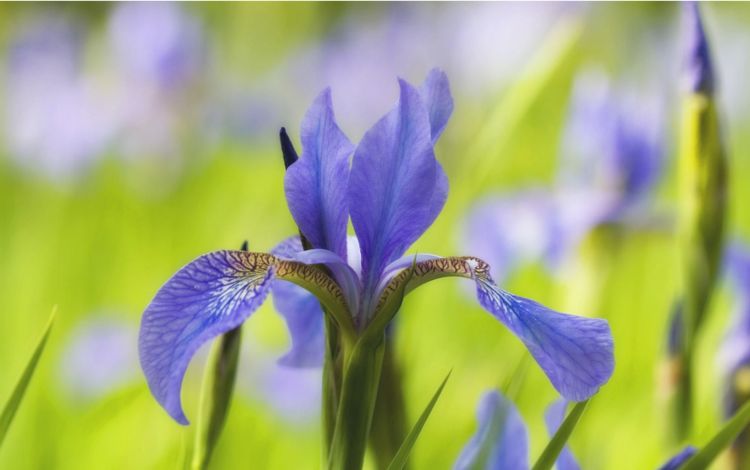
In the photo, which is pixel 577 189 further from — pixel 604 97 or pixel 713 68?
pixel 713 68

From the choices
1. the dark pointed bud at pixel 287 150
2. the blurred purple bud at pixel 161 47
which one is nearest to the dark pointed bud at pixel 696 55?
the dark pointed bud at pixel 287 150

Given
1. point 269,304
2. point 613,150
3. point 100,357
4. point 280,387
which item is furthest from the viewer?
point 269,304

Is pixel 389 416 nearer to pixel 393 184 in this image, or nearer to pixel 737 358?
pixel 393 184

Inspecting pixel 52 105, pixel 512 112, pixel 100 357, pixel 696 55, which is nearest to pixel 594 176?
pixel 512 112

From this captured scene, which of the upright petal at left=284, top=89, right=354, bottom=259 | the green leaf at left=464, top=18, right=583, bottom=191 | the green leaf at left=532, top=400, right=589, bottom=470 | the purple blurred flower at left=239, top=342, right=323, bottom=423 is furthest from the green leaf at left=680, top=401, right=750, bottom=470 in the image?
the purple blurred flower at left=239, top=342, right=323, bottom=423

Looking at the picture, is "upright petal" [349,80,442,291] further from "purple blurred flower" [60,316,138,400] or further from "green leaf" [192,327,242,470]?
"purple blurred flower" [60,316,138,400]

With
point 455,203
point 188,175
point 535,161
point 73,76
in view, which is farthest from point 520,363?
point 73,76

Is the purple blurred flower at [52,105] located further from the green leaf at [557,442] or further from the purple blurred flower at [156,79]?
the green leaf at [557,442]
